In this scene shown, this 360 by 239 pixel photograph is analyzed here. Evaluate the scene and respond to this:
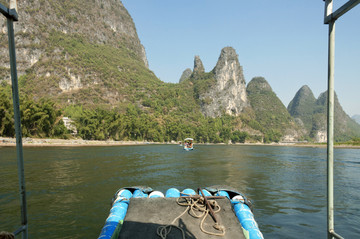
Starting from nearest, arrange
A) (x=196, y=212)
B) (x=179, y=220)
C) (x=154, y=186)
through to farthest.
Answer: (x=179, y=220), (x=196, y=212), (x=154, y=186)

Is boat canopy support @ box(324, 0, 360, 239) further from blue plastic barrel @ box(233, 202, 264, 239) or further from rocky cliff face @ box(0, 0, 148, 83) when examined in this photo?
rocky cliff face @ box(0, 0, 148, 83)

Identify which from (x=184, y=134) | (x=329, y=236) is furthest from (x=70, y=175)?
(x=184, y=134)

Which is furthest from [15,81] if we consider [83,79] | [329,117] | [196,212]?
[83,79]

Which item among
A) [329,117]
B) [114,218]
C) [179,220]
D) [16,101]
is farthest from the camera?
[114,218]

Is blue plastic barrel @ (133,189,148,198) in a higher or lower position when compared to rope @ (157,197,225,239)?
lower

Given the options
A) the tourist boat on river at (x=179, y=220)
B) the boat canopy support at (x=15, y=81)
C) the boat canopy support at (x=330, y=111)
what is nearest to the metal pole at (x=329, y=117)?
the boat canopy support at (x=330, y=111)

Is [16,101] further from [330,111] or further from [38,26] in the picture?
[38,26]

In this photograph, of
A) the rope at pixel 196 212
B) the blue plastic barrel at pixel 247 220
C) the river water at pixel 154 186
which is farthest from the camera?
the river water at pixel 154 186

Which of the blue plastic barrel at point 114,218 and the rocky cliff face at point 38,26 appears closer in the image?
the blue plastic barrel at point 114,218

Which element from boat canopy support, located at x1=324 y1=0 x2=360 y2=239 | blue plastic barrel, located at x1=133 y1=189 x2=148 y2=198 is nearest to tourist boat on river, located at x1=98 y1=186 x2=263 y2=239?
blue plastic barrel, located at x1=133 y1=189 x2=148 y2=198

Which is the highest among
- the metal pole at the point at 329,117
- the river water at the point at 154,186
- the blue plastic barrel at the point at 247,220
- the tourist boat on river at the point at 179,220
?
the metal pole at the point at 329,117

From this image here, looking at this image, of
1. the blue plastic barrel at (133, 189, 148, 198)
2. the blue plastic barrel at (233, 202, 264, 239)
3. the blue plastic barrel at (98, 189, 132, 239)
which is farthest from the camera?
the blue plastic barrel at (133, 189, 148, 198)

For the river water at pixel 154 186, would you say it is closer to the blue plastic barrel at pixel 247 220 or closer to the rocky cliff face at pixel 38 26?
the blue plastic barrel at pixel 247 220

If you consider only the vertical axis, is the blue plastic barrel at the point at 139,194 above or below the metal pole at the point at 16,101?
below
